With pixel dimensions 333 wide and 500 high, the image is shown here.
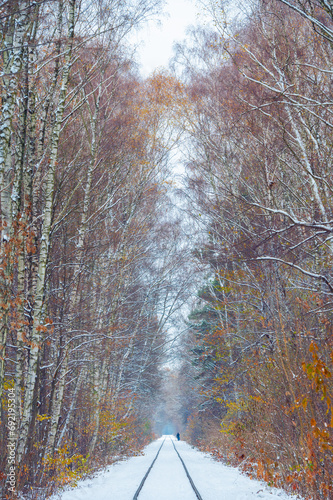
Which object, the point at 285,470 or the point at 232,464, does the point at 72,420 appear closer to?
the point at 232,464

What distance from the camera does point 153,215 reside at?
13375 millimetres

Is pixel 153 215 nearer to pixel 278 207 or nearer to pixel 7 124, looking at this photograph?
pixel 278 207

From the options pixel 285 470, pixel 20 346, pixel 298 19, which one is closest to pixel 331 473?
pixel 285 470

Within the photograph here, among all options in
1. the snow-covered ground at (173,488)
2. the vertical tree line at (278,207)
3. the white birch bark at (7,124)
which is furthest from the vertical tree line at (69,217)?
the vertical tree line at (278,207)

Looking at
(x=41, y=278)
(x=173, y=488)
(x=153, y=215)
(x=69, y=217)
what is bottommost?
(x=173, y=488)

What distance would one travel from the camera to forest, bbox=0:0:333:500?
474cm

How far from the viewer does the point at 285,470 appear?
642 cm

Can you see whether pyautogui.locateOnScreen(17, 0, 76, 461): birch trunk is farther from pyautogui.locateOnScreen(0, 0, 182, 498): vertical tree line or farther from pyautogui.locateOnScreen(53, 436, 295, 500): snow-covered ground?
pyautogui.locateOnScreen(53, 436, 295, 500): snow-covered ground

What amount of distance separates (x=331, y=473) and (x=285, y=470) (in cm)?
244

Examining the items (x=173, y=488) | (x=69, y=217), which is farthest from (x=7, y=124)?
(x=173, y=488)

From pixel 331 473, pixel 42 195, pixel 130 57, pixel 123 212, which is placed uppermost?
pixel 130 57

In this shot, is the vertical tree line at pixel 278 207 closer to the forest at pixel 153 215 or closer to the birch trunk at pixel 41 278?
the forest at pixel 153 215

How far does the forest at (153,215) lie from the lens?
4738 millimetres

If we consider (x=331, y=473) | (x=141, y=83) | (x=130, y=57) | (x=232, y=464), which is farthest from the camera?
(x=141, y=83)
